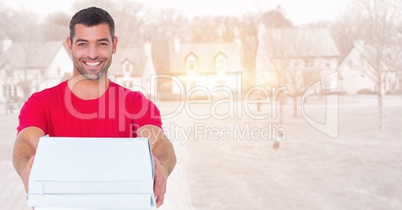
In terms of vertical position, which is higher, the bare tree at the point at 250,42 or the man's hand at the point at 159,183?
the bare tree at the point at 250,42

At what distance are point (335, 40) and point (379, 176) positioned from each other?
13.0 meters

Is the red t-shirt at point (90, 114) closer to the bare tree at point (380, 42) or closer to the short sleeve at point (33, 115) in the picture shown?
the short sleeve at point (33, 115)

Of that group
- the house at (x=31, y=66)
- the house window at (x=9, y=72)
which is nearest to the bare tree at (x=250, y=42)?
the house at (x=31, y=66)

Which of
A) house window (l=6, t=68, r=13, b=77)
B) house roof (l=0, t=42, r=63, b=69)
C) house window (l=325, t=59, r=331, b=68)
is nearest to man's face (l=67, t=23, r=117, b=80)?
house roof (l=0, t=42, r=63, b=69)

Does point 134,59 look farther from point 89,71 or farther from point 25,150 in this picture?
point 25,150

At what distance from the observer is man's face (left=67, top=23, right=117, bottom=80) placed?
1.62m

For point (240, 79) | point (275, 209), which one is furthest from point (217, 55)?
point (275, 209)

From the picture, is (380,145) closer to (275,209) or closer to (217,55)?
(275,209)

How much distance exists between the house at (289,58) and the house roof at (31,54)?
8.17m

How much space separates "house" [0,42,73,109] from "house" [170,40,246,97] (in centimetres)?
441

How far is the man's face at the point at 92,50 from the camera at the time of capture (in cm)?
162

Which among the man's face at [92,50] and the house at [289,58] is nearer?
the man's face at [92,50]

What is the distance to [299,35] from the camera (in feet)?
58.1

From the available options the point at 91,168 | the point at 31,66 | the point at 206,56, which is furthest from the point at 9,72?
the point at 91,168
